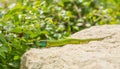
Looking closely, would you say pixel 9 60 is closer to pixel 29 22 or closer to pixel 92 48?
pixel 29 22

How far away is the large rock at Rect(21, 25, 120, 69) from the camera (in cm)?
172

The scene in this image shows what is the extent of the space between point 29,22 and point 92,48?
63cm

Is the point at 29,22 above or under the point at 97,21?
above

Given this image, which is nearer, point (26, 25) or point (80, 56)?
point (80, 56)

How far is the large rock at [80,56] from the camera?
5.64ft

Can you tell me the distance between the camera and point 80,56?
6.03 feet

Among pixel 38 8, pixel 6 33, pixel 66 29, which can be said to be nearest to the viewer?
pixel 6 33

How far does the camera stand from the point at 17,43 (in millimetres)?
2271

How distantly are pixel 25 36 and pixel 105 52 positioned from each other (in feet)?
2.22

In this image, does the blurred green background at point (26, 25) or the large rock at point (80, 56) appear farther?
the blurred green background at point (26, 25)

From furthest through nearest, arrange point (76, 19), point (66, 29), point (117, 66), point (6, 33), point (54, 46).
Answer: point (76, 19) < point (66, 29) < point (6, 33) < point (54, 46) < point (117, 66)

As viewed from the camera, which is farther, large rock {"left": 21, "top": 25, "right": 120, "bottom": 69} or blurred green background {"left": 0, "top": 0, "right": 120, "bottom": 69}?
blurred green background {"left": 0, "top": 0, "right": 120, "bottom": 69}

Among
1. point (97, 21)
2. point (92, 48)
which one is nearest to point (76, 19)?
point (97, 21)

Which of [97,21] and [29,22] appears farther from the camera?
[97,21]
